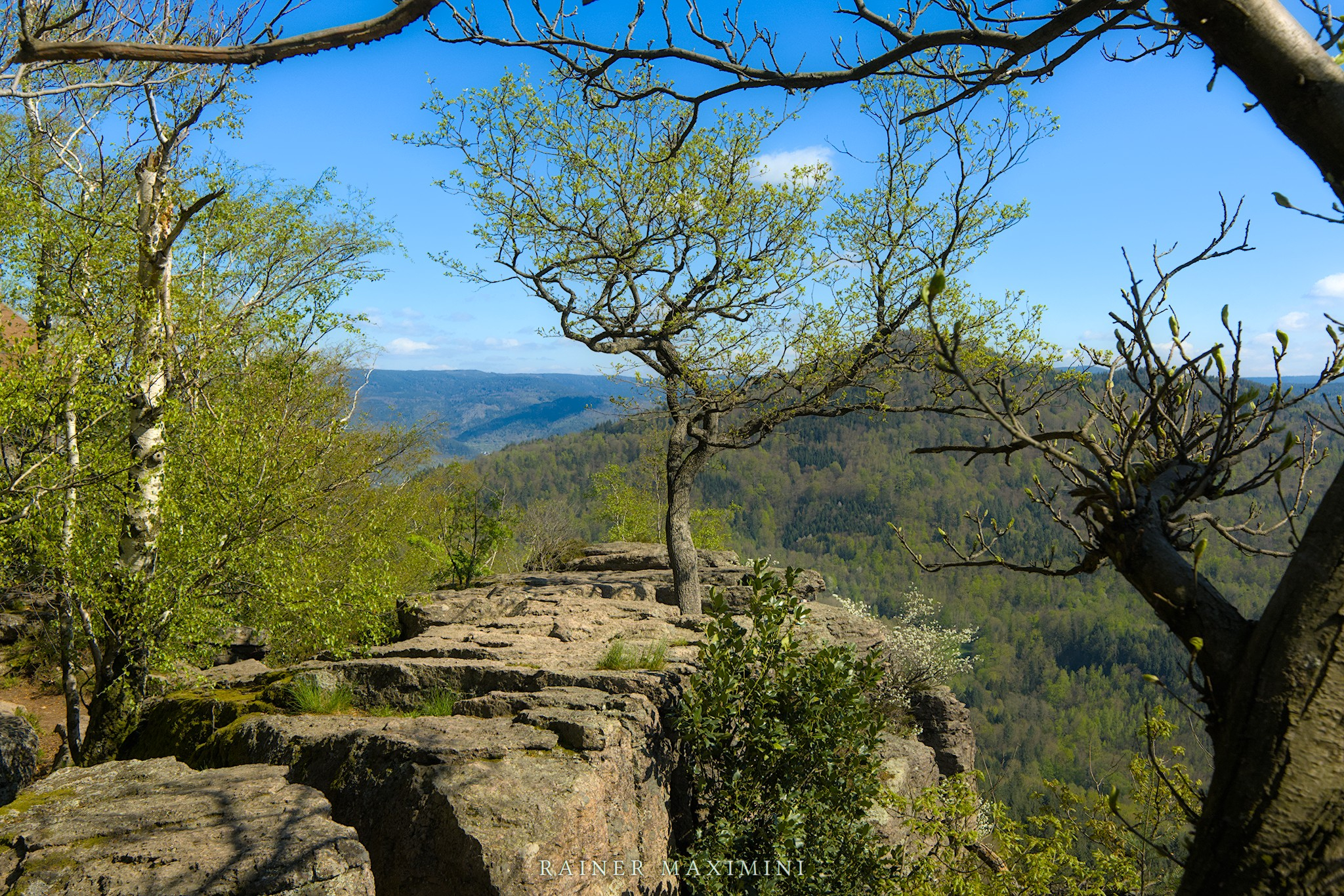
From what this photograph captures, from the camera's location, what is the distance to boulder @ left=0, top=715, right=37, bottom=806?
938 cm

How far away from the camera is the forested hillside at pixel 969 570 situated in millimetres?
100562

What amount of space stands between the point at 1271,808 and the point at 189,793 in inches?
231

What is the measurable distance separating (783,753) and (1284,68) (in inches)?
209

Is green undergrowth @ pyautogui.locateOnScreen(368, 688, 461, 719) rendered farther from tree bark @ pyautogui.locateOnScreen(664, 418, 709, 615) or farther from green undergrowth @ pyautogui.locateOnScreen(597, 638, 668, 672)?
tree bark @ pyautogui.locateOnScreen(664, 418, 709, 615)

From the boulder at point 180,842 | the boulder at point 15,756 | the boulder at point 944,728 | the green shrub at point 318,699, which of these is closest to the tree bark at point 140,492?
the boulder at point 15,756

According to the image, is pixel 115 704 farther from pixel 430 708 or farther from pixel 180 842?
pixel 180 842

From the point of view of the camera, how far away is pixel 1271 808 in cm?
194

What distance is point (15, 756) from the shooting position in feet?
32.1

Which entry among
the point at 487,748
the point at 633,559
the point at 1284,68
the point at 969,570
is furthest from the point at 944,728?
the point at 969,570

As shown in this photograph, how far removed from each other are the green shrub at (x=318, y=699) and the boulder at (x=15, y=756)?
4.15 meters

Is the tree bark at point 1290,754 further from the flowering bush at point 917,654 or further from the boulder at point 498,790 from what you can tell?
the flowering bush at point 917,654

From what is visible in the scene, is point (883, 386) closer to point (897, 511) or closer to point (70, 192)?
point (70, 192)

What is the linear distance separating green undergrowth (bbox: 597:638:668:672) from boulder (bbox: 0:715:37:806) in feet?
23.8

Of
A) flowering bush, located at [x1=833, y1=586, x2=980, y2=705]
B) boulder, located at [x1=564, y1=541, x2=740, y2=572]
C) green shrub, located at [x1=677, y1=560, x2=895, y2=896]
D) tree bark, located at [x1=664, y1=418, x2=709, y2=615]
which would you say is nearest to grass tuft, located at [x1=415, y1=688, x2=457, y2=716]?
green shrub, located at [x1=677, y1=560, x2=895, y2=896]
